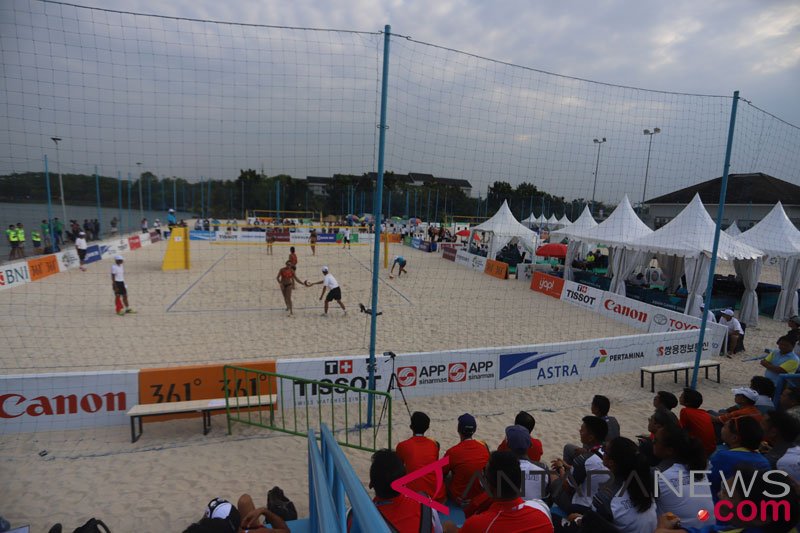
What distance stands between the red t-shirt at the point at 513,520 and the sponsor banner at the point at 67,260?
63.8 feet

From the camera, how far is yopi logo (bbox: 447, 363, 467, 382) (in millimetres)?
6770

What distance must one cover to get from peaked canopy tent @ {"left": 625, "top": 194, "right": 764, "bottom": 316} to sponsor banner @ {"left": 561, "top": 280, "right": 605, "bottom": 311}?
2.04m

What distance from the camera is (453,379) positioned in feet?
22.4

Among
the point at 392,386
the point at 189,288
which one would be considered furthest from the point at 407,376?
the point at 189,288

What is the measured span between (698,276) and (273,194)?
35879mm

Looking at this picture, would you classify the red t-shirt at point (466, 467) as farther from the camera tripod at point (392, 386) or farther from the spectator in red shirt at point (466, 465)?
the camera tripod at point (392, 386)

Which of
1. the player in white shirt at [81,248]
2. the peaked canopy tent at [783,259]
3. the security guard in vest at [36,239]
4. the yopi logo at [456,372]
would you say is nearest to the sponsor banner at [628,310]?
the peaked canopy tent at [783,259]

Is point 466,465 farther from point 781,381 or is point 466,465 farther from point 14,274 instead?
point 14,274

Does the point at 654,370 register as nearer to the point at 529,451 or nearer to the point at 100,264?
the point at 529,451

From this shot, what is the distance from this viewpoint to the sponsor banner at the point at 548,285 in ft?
47.0

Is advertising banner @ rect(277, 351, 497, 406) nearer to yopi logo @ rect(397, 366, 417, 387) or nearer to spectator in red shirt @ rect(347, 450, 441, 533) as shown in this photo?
yopi logo @ rect(397, 366, 417, 387)

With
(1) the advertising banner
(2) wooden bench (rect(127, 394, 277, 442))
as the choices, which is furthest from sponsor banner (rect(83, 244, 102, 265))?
(1) the advertising banner

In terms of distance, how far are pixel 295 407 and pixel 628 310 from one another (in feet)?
32.0

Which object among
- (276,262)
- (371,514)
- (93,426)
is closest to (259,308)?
(93,426)
